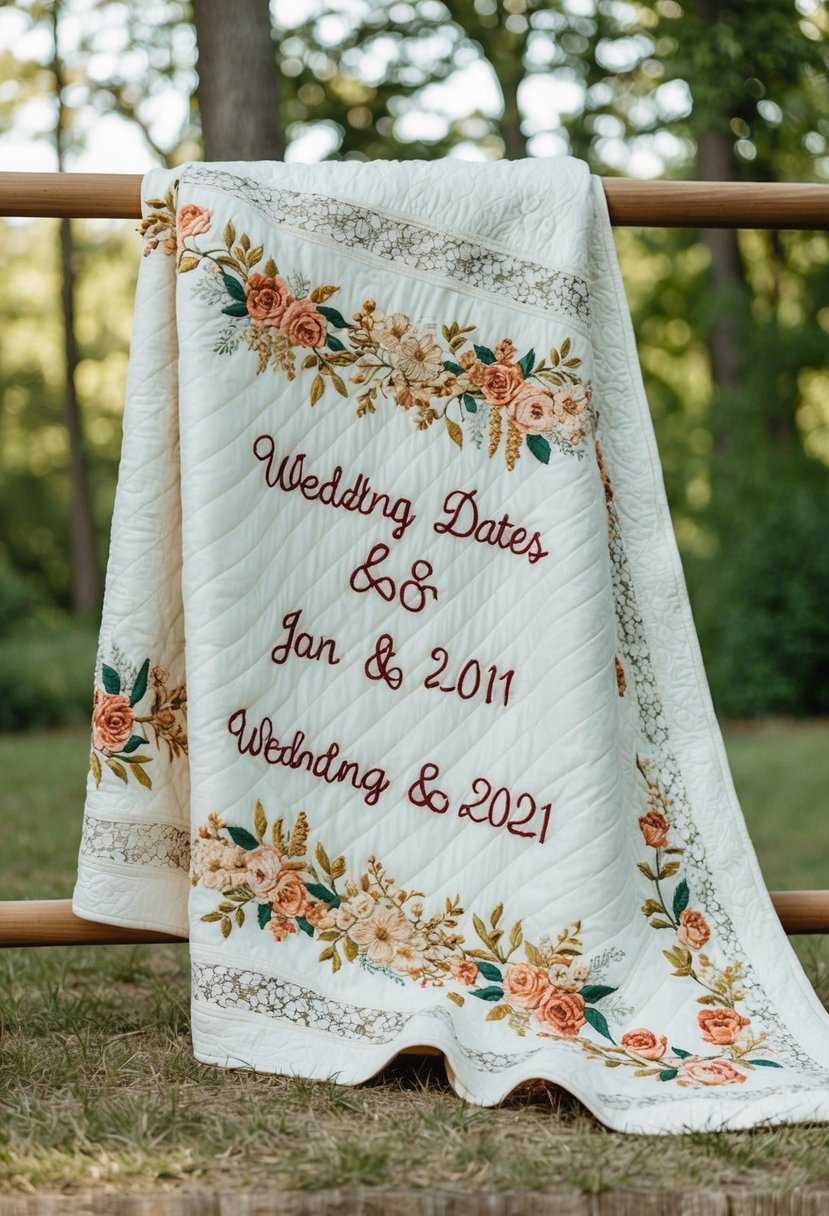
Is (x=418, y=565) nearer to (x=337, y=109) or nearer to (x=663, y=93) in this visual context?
(x=663, y=93)

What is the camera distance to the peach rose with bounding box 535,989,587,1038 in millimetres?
1657

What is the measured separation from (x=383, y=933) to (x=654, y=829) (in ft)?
1.36

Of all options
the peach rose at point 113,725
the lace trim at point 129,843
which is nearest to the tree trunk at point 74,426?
the peach rose at point 113,725

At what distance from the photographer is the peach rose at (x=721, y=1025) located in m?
1.67

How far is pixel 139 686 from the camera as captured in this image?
181 centimetres

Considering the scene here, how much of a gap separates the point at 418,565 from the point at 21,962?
119 cm

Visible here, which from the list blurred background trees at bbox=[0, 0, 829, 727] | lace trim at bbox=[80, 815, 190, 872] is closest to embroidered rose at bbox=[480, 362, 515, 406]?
lace trim at bbox=[80, 815, 190, 872]

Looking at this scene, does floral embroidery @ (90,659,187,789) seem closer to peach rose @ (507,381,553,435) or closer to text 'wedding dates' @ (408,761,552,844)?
text 'wedding dates' @ (408,761,552,844)

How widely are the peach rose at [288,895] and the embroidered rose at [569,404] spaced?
29.6 inches

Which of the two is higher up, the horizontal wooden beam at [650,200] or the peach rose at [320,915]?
the horizontal wooden beam at [650,200]

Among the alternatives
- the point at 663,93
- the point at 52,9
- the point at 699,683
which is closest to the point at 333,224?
the point at 699,683

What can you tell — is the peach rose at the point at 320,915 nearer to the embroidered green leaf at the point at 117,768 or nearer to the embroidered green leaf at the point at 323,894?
the embroidered green leaf at the point at 323,894

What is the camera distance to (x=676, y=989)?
1.72 meters

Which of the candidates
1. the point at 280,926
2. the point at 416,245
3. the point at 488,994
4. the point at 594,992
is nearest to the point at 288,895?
the point at 280,926
